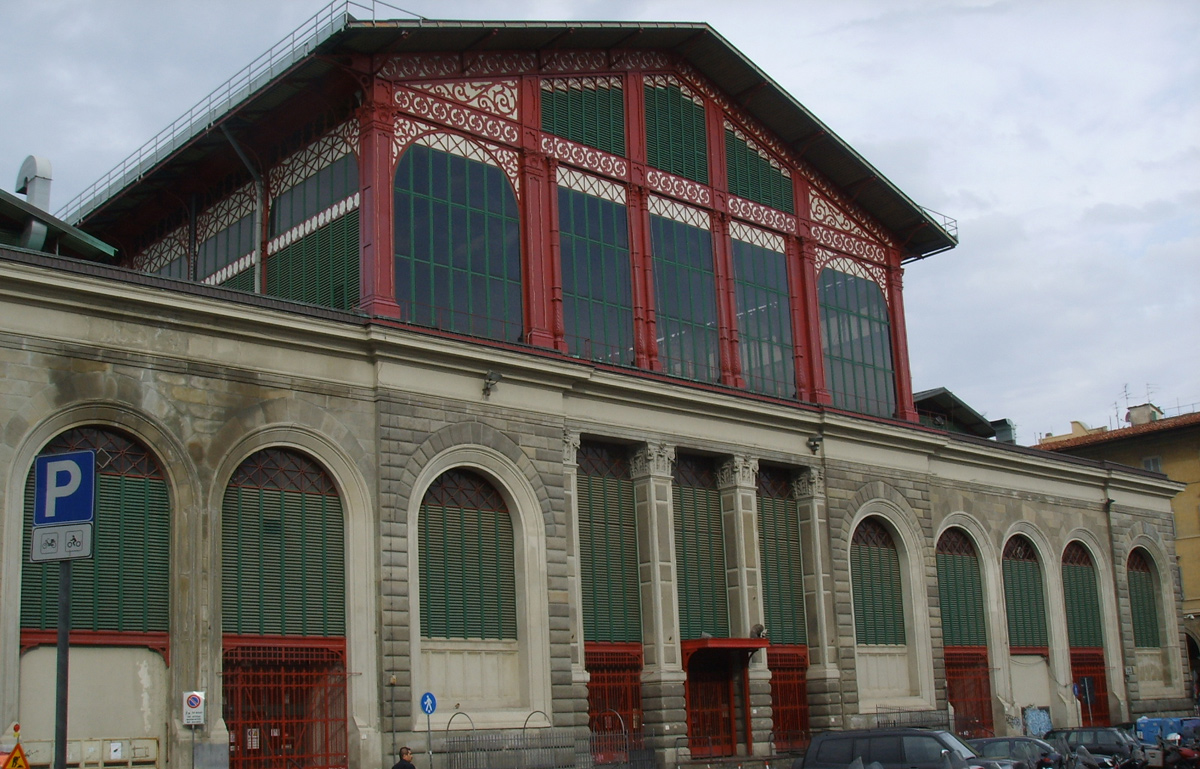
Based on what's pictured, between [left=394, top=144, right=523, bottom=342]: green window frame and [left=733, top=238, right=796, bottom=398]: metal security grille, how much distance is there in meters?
9.51

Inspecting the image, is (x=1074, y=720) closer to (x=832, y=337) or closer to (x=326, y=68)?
(x=832, y=337)

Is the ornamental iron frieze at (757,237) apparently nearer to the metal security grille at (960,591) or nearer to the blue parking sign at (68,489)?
the metal security grille at (960,591)

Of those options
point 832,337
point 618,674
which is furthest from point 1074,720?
point 618,674

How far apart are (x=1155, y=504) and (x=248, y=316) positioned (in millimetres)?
44857

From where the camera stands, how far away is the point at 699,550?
41875 millimetres

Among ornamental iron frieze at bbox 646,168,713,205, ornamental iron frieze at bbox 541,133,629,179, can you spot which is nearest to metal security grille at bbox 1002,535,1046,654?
ornamental iron frieze at bbox 646,168,713,205

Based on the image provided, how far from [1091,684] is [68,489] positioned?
47.9 metres

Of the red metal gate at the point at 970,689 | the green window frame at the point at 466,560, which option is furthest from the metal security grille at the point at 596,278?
the red metal gate at the point at 970,689

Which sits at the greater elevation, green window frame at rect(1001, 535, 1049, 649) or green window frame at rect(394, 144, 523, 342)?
green window frame at rect(394, 144, 523, 342)

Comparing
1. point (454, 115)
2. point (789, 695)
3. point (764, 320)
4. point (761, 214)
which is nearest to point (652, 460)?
point (764, 320)

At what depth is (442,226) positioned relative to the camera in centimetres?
3725

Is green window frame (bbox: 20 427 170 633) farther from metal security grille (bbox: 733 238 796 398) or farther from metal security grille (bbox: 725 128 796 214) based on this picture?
metal security grille (bbox: 725 128 796 214)

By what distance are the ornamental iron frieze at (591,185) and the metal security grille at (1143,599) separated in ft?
103

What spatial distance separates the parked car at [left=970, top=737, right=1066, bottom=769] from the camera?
107 feet
